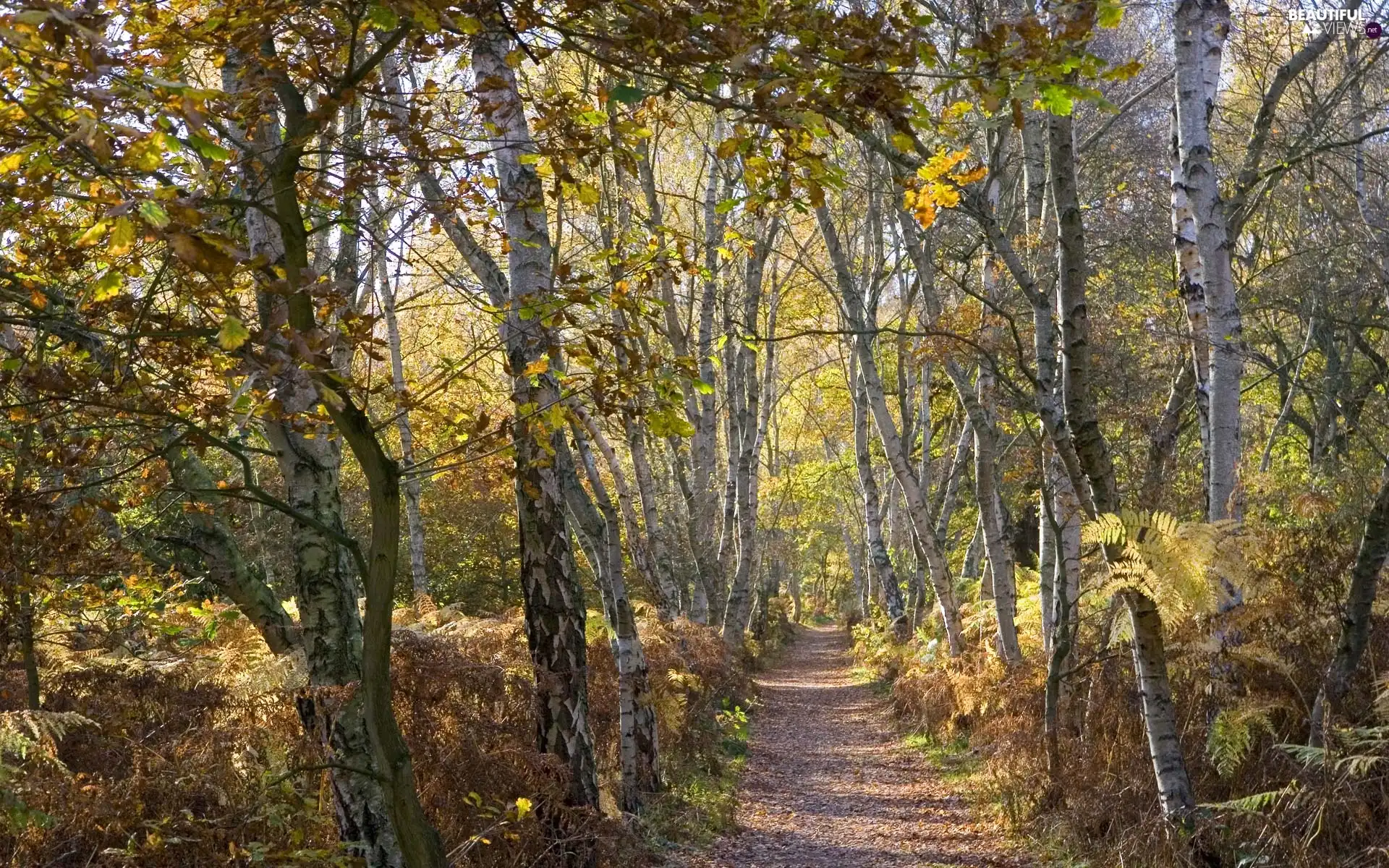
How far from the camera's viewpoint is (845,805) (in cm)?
875

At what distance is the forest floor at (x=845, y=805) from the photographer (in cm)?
697

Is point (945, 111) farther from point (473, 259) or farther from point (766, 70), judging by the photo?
point (473, 259)

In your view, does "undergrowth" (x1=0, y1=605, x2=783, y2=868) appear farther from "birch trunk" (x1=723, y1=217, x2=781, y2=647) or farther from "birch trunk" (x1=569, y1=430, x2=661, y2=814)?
"birch trunk" (x1=723, y1=217, x2=781, y2=647)

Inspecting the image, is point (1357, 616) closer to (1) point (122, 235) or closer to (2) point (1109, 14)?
(2) point (1109, 14)

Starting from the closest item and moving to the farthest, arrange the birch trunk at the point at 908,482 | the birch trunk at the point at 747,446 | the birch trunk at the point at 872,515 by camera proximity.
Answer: the birch trunk at the point at 908,482
the birch trunk at the point at 747,446
the birch trunk at the point at 872,515

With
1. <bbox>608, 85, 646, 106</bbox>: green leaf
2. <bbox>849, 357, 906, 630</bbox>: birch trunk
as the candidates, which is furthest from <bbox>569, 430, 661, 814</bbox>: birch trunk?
<bbox>849, 357, 906, 630</bbox>: birch trunk

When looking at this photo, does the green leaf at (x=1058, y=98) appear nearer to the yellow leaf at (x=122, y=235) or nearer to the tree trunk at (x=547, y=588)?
the yellow leaf at (x=122, y=235)

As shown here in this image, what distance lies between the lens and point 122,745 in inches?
233

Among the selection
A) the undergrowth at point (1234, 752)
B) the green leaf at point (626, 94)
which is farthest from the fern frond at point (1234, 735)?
the green leaf at point (626, 94)

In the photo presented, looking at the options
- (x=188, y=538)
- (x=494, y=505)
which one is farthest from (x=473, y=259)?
(x=494, y=505)

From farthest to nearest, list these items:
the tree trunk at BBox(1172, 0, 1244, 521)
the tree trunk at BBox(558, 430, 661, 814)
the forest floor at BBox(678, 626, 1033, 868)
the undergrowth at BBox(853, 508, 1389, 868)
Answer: the tree trunk at BBox(558, 430, 661, 814), the forest floor at BBox(678, 626, 1033, 868), the tree trunk at BBox(1172, 0, 1244, 521), the undergrowth at BBox(853, 508, 1389, 868)

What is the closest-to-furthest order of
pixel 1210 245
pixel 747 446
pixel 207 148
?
pixel 207 148, pixel 1210 245, pixel 747 446

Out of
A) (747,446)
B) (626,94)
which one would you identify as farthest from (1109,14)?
(747,446)

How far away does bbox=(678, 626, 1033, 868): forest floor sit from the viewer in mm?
6969
